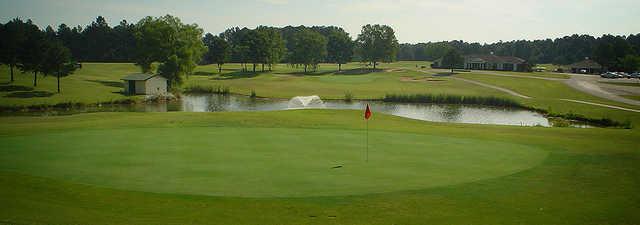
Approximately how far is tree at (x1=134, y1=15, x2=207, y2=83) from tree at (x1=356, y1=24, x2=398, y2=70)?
54.9 meters

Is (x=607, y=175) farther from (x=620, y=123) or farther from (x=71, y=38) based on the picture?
(x=71, y=38)

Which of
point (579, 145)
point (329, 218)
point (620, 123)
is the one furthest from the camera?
point (620, 123)

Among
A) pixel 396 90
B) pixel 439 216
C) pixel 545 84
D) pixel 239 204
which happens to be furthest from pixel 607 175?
pixel 545 84

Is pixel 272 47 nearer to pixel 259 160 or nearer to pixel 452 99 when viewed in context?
pixel 452 99

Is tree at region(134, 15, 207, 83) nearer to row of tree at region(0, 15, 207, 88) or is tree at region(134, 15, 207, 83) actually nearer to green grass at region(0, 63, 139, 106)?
row of tree at region(0, 15, 207, 88)

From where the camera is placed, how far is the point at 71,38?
141m

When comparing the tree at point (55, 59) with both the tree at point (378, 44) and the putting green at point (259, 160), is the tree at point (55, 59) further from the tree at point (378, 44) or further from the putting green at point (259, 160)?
the tree at point (378, 44)

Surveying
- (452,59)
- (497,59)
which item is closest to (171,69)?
(452,59)

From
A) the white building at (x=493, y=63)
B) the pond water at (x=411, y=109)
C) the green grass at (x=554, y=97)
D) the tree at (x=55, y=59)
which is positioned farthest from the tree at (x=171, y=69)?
the white building at (x=493, y=63)

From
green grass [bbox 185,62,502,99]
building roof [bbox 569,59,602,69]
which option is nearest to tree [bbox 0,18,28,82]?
green grass [bbox 185,62,502,99]

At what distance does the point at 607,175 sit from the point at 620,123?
102 ft

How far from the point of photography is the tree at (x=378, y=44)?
126688 millimetres

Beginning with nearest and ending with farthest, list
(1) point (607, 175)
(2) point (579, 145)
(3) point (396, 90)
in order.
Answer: (1) point (607, 175)
(2) point (579, 145)
(3) point (396, 90)

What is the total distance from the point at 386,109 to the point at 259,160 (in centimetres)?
4318
